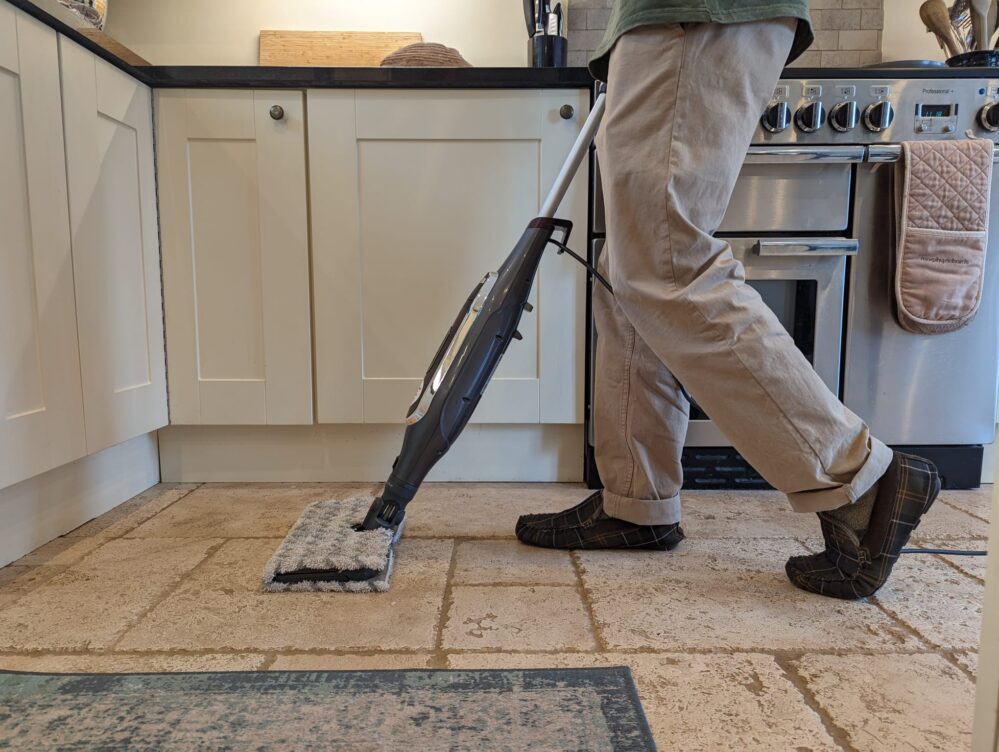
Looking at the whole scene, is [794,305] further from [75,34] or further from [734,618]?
[75,34]

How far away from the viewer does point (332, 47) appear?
204cm

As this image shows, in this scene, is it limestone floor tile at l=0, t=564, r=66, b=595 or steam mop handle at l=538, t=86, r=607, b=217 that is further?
steam mop handle at l=538, t=86, r=607, b=217

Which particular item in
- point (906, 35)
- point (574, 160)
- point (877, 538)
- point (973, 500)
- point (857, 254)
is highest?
point (906, 35)

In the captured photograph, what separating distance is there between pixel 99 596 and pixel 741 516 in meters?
1.22

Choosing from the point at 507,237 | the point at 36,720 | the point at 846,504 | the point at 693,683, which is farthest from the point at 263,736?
the point at 507,237

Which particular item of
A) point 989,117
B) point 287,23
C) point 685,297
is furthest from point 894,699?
point 287,23

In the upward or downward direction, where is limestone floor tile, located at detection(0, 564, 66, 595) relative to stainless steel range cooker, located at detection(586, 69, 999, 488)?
downward

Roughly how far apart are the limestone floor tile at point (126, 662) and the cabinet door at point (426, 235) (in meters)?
0.86

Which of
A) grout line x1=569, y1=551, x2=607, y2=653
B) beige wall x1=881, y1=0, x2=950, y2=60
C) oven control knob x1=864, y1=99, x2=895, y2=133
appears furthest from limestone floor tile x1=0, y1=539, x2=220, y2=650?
beige wall x1=881, y1=0, x2=950, y2=60

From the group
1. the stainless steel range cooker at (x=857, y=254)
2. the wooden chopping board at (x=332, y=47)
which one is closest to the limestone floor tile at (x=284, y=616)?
the stainless steel range cooker at (x=857, y=254)

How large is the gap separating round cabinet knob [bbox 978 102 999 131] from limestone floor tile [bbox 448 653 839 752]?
1.41 metres

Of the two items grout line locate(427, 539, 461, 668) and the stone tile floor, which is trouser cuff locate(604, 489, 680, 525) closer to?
the stone tile floor

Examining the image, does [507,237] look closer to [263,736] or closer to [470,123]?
[470,123]

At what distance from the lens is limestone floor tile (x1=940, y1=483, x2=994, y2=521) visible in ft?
4.88
